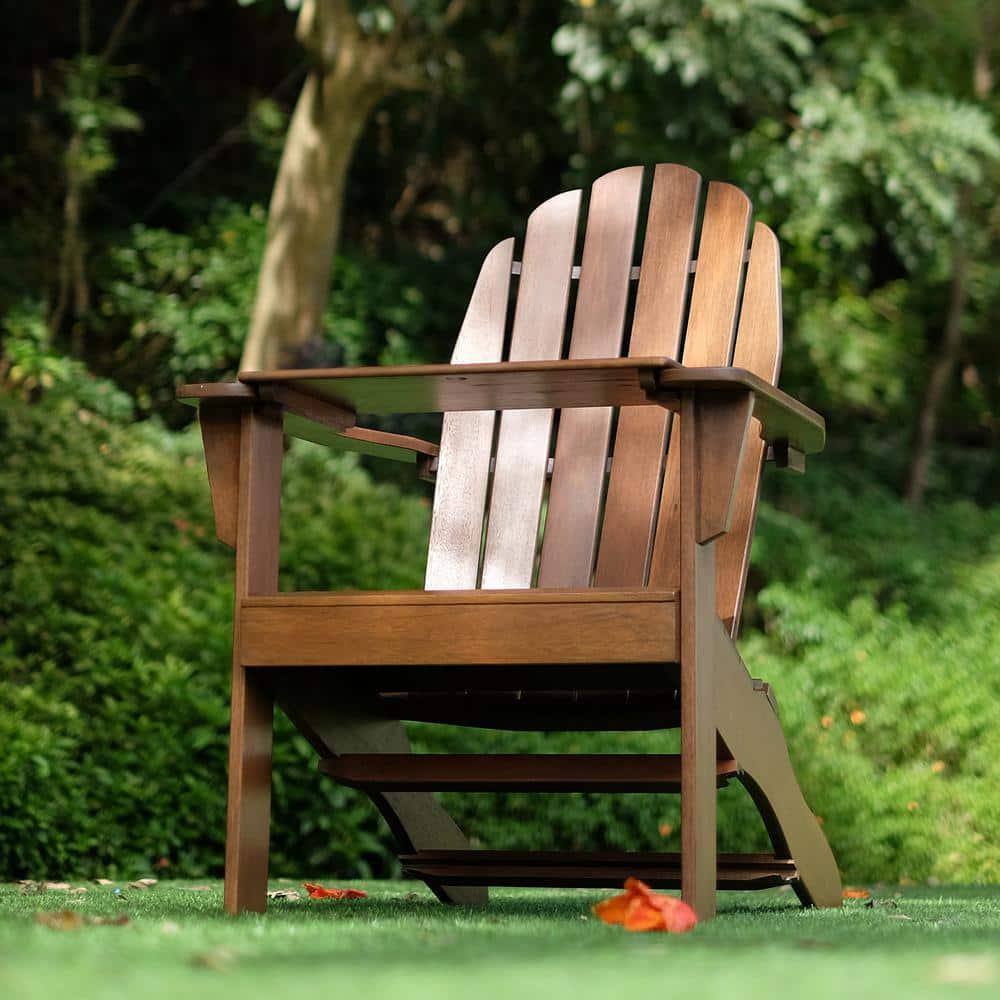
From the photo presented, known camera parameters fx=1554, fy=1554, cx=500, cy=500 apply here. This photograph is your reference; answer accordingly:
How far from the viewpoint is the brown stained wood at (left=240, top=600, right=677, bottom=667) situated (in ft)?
6.69

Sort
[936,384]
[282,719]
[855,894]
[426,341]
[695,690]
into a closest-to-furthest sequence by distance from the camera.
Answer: [695,690] < [855,894] < [282,719] < [426,341] < [936,384]

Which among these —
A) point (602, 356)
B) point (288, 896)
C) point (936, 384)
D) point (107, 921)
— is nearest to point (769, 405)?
point (602, 356)

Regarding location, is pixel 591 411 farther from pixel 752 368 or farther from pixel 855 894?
pixel 855 894

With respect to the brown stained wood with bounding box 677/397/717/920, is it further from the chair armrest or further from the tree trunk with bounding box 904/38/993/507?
the tree trunk with bounding box 904/38/993/507

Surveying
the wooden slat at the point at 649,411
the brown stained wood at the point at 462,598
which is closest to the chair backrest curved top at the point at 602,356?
the wooden slat at the point at 649,411

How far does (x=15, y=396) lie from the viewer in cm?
541

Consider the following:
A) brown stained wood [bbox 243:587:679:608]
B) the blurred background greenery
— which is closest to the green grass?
brown stained wood [bbox 243:587:679:608]

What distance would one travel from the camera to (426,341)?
7562 millimetres

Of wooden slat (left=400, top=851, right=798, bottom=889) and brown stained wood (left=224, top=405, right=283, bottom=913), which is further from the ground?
brown stained wood (left=224, top=405, right=283, bottom=913)

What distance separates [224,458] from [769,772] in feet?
3.11

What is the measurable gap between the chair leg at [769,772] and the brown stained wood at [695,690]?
0.26 feet

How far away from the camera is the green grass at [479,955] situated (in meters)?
1.24

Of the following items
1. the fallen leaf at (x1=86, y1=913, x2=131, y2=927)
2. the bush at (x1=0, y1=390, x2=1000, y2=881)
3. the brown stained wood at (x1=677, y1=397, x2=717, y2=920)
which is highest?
the brown stained wood at (x1=677, y1=397, x2=717, y2=920)

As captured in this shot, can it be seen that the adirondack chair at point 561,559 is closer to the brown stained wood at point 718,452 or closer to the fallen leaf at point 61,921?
the brown stained wood at point 718,452
